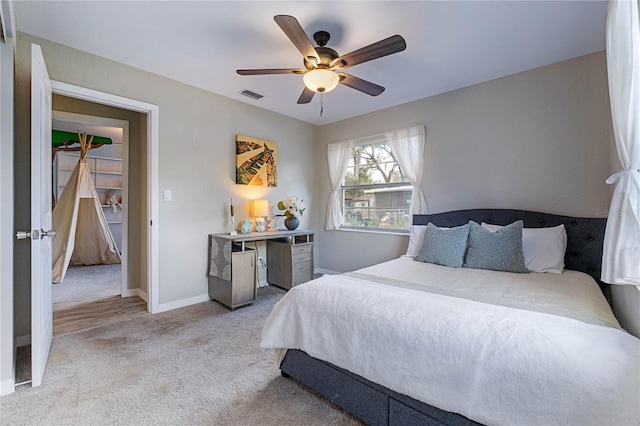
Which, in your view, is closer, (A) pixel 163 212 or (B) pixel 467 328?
(B) pixel 467 328

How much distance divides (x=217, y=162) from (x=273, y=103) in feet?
3.56

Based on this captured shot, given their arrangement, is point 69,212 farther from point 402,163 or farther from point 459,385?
point 459,385

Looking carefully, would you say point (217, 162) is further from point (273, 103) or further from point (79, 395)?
point (79, 395)

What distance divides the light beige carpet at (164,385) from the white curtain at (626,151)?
4.76 ft

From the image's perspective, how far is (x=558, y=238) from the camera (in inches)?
92.9

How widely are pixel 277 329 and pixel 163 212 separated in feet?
6.71

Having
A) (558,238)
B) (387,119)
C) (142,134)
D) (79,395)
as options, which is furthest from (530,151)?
(142,134)

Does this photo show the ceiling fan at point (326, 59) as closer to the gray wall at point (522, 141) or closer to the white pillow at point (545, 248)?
the gray wall at point (522, 141)

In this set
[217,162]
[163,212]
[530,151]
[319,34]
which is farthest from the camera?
[217,162]

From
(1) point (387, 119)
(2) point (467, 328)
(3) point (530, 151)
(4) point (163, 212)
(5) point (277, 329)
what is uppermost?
(1) point (387, 119)

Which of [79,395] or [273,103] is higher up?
[273,103]

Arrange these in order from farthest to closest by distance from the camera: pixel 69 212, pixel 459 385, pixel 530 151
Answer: pixel 69 212 < pixel 530 151 < pixel 459 385

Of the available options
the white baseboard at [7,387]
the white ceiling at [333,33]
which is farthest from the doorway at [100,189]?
the white baseboard at [7,387]

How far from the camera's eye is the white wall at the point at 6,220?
1642 mm
